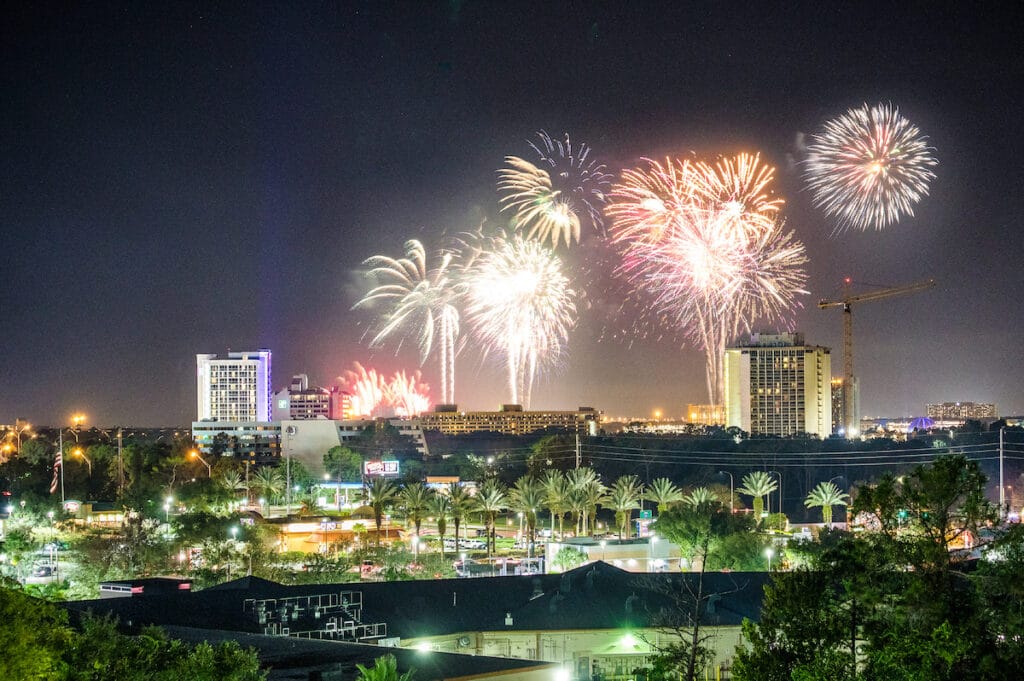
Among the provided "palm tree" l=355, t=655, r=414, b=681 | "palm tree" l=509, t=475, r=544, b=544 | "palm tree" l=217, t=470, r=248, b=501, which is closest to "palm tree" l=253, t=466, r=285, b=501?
"palm tree" l=217, t=470, r=248, b=501

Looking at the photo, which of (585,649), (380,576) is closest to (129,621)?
(585,649)

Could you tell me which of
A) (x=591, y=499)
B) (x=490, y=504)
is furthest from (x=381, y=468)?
(x=490, y=504)

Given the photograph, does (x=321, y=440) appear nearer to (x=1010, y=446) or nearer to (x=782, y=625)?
(x=1010, y=446)

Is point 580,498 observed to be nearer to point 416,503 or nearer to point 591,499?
point 591,499

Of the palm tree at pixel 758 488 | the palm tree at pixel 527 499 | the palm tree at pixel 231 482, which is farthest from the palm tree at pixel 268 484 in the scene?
the palm tree at pixel 758 488

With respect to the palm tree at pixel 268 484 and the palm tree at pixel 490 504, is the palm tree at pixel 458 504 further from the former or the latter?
the palm tree at pixel 268 484

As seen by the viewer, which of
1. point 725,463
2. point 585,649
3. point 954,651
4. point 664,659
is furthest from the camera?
point 725,463
